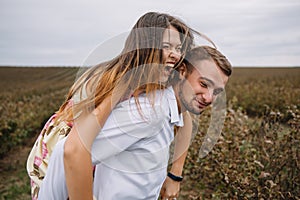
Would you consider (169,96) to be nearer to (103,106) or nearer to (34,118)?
(103,106)

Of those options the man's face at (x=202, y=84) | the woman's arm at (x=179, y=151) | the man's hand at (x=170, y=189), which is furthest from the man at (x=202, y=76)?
the man's hand at (x=170, y=189)

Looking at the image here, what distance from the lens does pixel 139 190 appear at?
108 centimetres

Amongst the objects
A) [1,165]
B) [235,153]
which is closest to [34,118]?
[1,165]

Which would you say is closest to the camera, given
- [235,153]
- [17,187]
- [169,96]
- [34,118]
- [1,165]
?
[169,96]

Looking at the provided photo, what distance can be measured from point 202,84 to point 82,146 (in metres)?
0.41

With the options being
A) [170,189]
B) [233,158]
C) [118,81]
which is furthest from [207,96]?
[233,158]

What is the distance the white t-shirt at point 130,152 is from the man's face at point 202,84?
0.06 meters

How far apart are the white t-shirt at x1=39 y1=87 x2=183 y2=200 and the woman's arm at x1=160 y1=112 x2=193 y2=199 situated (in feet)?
0.84

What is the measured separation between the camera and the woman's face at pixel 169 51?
1.02 metres

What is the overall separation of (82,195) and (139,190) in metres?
0.18

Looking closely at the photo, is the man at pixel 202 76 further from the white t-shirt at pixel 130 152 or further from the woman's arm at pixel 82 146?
the woman's arm at pixel 82 146

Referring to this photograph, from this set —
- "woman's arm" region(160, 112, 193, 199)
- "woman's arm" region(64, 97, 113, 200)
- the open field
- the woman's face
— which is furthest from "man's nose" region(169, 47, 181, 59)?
the open field

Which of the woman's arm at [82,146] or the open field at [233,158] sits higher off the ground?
the woman's arm at [82,146]

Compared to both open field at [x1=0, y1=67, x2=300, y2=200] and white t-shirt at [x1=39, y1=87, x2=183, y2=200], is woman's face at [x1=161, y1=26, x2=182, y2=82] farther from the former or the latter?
open field at [x1=0, y1=67, x2=300, y2=200]
